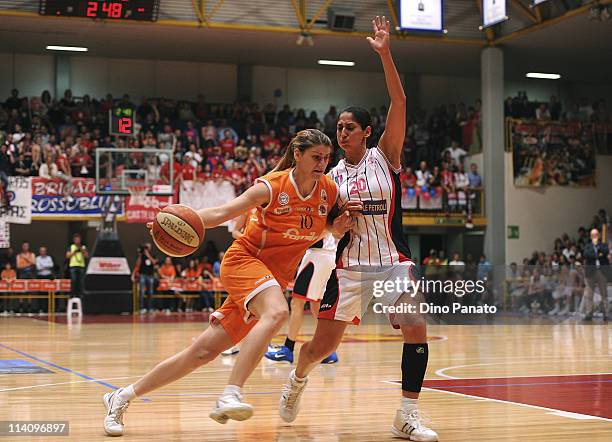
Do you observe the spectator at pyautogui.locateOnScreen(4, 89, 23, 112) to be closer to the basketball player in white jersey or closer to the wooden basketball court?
the wooden basketball court

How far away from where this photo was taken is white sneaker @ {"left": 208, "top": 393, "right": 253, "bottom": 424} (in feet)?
16.1

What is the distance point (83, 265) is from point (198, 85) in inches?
406

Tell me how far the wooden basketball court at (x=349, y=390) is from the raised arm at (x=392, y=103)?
176cm

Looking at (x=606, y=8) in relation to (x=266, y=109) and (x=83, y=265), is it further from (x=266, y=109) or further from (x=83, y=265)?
(x=83, y=265)

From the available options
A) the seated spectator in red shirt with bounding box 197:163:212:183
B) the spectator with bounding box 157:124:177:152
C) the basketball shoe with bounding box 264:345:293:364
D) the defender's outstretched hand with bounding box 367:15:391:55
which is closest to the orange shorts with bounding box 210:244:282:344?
the defender's outstretched hand with bounding box 367:15:391:55

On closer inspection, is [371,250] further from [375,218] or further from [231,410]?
[231,410]

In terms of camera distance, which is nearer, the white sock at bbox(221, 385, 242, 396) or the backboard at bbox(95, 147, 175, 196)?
the white sock at bbox(221, 385, 242, 396)

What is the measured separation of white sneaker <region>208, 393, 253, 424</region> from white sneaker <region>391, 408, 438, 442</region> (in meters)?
1.03

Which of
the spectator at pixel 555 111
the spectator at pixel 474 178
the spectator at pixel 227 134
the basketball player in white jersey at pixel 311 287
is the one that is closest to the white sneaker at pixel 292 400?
the basketball player in white jersey at pixel 311 287

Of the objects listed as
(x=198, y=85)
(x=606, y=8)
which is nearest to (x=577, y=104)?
(x=606, y=8)

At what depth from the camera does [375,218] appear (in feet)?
18.9

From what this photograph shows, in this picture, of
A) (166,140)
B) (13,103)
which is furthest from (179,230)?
(13,103)

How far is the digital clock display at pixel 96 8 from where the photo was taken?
22344mm

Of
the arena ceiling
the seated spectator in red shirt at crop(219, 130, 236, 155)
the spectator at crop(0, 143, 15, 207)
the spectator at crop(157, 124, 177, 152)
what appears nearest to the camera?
the spectator at crop(0, 143, 15, 207)
